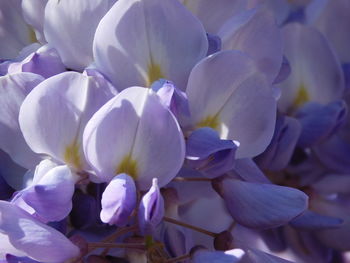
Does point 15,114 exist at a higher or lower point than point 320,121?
higher

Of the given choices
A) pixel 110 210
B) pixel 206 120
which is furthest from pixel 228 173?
pixel 110 210

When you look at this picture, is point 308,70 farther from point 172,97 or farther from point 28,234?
point 28,234

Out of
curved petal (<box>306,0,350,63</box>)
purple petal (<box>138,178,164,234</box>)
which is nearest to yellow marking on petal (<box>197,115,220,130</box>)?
purple petal (<box>138,178,164,234</box>)

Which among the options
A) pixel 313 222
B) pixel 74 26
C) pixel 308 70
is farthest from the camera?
pixel 308 70

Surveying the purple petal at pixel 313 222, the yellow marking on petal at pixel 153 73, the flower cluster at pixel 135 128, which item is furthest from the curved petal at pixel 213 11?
the purple petal at pixel 313 222

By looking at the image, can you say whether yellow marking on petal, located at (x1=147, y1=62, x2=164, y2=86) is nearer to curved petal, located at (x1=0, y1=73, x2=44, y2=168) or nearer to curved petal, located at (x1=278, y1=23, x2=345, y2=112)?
curved petal, located at (x1=0, y1=73, x2=44, y2=168)

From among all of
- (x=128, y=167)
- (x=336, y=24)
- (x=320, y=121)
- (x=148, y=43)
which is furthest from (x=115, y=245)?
(x=336, y=24)

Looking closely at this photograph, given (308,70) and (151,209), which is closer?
(151,209)
